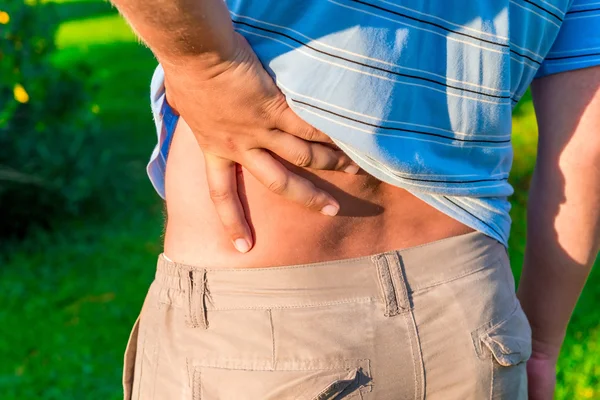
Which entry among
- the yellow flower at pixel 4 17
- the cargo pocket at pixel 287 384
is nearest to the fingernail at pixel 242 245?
the cargo pocket at pixel 287 384

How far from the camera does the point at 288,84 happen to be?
1.33m

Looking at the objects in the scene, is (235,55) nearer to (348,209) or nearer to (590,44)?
(348,209)

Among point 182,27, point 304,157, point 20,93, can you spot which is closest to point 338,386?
point 304,157

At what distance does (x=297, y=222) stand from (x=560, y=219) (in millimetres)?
696

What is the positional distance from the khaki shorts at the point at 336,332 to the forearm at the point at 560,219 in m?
0.34

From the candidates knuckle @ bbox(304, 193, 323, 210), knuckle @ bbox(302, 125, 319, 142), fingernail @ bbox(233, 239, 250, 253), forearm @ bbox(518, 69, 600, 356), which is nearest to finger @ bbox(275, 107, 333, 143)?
knuckle @ bbox(302, 125, 319, 142)

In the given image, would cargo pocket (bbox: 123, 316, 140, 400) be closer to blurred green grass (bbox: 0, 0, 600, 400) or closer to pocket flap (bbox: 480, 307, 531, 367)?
pocket flap (bbox: 480, 307, 531, 367)

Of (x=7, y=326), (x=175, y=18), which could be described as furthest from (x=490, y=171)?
(x=7, y=326)

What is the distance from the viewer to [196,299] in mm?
1406

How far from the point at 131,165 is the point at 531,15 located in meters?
6.50

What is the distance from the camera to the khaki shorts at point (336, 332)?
1354 mm

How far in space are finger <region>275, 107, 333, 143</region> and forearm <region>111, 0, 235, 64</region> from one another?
0.16 metres

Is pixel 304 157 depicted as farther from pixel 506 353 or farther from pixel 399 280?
pixel 506 353

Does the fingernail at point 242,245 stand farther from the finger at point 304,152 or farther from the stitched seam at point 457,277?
the stitched seam at point 457,277
